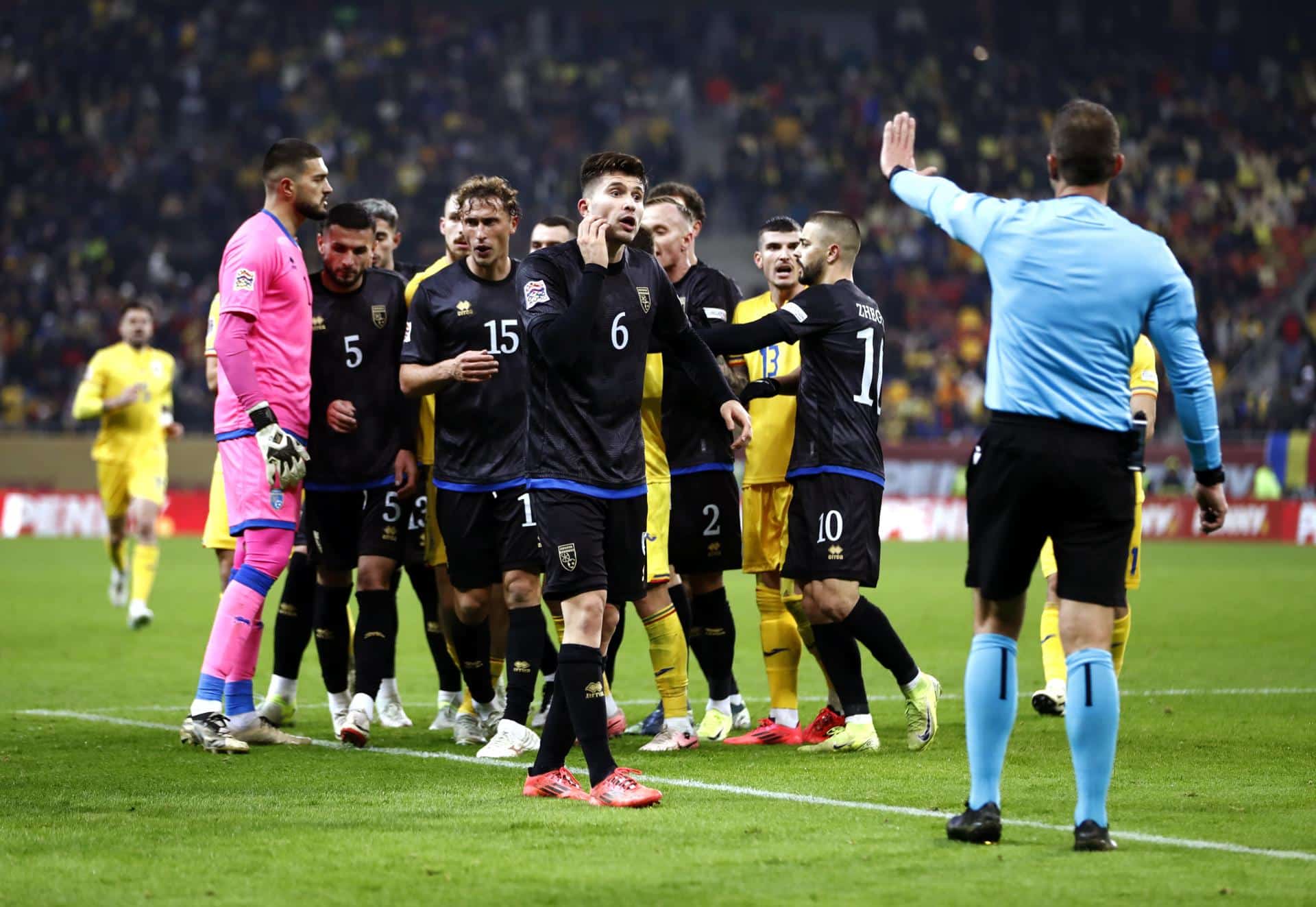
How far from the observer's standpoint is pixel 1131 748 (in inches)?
308

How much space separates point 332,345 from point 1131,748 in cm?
436

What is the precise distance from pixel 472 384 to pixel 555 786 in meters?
2.46

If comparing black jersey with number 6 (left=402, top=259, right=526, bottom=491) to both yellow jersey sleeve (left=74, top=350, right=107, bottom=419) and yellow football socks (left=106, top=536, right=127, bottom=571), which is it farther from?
yellow football socks (left=106, top=536, right=127, bottom=571)

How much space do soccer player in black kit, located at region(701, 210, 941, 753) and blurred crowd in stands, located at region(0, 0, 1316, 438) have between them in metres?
22.5

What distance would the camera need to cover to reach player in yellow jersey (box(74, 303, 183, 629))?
51.5ft

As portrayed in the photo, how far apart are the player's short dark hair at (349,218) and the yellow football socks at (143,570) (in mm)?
6952

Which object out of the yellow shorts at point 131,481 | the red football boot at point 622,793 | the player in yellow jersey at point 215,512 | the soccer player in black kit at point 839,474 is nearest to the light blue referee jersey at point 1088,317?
the red football boot at point 622,793

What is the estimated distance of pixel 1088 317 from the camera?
5.38 metres

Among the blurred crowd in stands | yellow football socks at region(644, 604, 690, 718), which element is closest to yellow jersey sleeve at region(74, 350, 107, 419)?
yellow football socks at region(644, 604, 690, 718)

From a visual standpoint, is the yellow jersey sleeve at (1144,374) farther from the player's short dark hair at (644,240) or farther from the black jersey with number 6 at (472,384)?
the black jersey with number 6 at (472,384)

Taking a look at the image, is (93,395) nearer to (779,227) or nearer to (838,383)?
(779,227)

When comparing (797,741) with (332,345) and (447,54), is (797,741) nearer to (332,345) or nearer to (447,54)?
(332,345)

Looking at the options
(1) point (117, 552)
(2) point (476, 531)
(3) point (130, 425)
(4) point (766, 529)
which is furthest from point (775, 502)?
(1) point (117, 552)

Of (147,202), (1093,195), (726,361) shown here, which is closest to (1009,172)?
(147,202)
